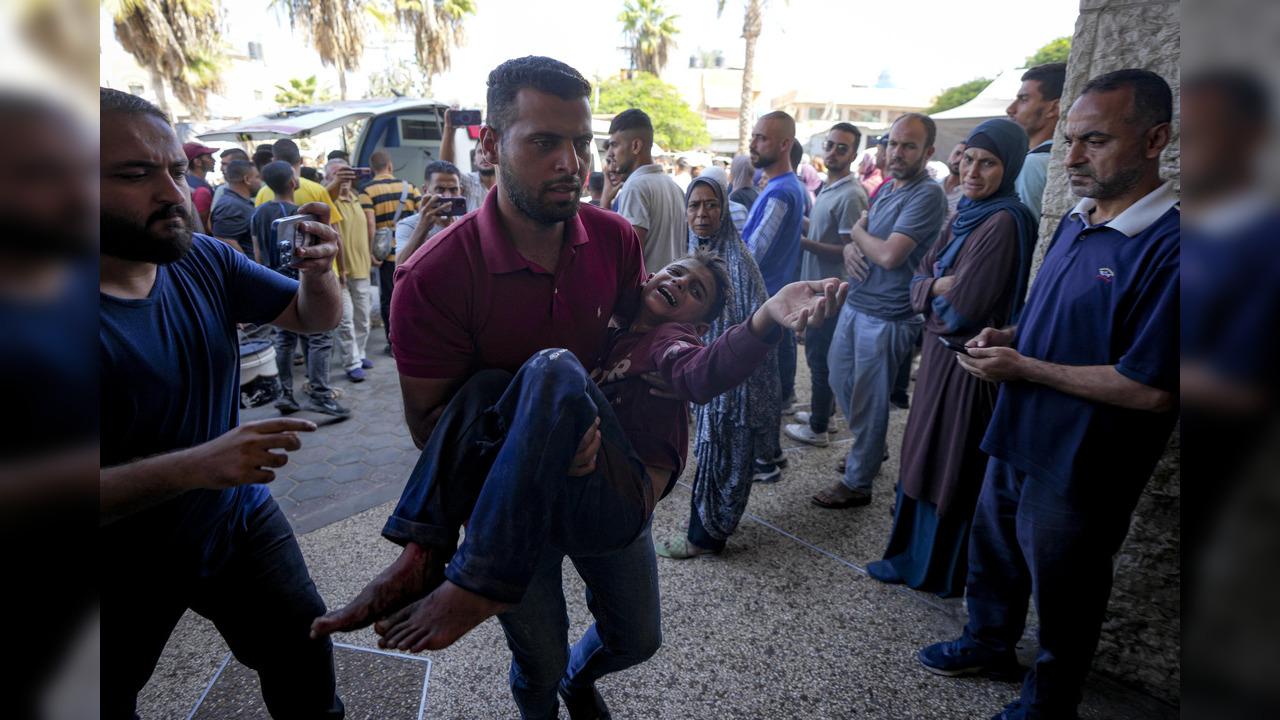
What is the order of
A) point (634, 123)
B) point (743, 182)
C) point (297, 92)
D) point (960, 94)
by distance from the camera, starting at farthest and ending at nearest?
point (297, 92), point (960, 94), point (743, 182), point (634, 123)

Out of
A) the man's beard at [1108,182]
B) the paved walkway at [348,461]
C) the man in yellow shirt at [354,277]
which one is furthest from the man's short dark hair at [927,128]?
the man in yellow shirt at [354,277]

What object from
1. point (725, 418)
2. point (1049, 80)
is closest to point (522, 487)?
point (725, 418)

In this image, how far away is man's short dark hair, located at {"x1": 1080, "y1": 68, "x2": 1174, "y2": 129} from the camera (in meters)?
1.61

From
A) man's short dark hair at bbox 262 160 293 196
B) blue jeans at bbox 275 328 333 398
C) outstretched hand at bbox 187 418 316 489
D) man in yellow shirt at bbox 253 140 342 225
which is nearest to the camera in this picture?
outstretched hand at bbox 187 418 316 489

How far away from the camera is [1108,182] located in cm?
169

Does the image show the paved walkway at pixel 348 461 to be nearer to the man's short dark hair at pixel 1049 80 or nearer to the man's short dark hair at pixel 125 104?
the man's short dark hair at pixel 125 104

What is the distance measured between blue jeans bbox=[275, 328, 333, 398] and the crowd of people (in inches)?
111

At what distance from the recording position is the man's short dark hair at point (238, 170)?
16.1 feet

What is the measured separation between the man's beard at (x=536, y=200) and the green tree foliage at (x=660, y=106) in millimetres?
16814

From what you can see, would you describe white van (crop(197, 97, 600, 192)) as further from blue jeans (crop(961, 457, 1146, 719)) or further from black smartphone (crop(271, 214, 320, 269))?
blue jeans (crop(961, 457, 1146, 719))

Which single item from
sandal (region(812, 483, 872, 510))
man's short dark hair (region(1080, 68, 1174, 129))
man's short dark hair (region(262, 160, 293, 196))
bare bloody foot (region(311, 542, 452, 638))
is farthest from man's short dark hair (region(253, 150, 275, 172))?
man's short dark hair (region(1080, 68, 1174, 129))

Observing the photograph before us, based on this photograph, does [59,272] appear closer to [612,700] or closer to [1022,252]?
[612,700]

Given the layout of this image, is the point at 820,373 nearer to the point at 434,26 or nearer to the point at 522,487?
the point at 522,487

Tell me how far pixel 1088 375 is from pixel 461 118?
2.96 meters
